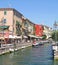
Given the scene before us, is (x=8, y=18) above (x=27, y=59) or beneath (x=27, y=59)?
above

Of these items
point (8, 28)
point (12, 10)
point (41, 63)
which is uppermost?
point (12, 10)

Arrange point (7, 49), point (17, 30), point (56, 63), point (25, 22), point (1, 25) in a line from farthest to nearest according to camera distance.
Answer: point (25, 22) < point (17, 30) < point (1, 25) < point (7, 49) < point (56, 63)

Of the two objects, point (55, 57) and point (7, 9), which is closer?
point (55, 57)

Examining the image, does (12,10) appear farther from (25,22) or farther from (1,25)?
(25,22)

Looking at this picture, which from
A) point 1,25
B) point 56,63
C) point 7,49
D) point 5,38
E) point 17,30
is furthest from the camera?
point 17,30

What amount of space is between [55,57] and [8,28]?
1867 inches

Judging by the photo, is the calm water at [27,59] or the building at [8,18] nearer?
the calm water at [27,59]

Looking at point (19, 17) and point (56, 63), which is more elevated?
point (19, 17)

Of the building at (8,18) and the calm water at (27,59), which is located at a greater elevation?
the building at (8,18)

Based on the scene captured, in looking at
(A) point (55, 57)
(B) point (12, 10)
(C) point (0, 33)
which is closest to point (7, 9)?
(B) point (12, 10)

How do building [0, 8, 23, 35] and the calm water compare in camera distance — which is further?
building [0, 8, 23, 35]

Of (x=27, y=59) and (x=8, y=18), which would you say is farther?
(x=8, y=18)

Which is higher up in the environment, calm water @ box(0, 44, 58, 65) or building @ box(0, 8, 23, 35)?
building @ box(0, 8, 23, 35)

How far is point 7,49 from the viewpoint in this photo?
66125 millimetres
